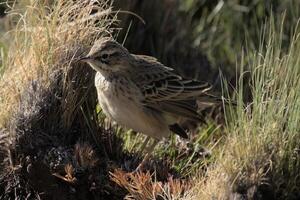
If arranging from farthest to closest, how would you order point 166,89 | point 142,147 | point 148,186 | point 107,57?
point 166,89 → point 142,147 → point 107,57 → point 148,186

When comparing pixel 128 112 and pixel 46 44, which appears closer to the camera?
pixel 46 44

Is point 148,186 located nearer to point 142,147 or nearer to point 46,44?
point 142,147

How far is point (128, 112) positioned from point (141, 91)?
10.2 inches

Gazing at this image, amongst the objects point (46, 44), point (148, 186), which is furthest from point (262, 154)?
point (46, 44)

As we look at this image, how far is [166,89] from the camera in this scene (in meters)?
7.36

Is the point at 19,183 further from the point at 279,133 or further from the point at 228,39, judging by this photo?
the point at 228,39

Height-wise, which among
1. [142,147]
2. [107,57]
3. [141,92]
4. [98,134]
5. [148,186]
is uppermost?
[107,57]

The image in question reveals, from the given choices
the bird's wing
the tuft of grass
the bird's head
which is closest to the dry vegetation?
the tuft of grass

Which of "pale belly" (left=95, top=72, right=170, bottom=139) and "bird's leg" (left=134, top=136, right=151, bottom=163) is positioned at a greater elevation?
"pale belly" (left=95, top=72, right=170, bottom=139)

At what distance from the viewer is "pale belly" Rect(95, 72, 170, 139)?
6.91 meters

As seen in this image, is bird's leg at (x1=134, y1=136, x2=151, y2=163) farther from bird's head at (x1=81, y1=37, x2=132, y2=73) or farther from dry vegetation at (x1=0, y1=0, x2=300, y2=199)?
bird's head at (x1=81, y1=37, x2=132, y2=73)

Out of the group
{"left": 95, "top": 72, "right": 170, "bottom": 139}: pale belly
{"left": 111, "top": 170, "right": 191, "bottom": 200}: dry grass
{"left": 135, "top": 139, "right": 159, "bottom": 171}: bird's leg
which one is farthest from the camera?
{"left": 95, "top": 72, "right": 170, "bottom": 139}: pale belly

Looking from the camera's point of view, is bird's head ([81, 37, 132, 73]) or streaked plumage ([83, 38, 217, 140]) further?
streaked plumage ([83, 38, 217, 140])

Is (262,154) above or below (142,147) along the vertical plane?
above
